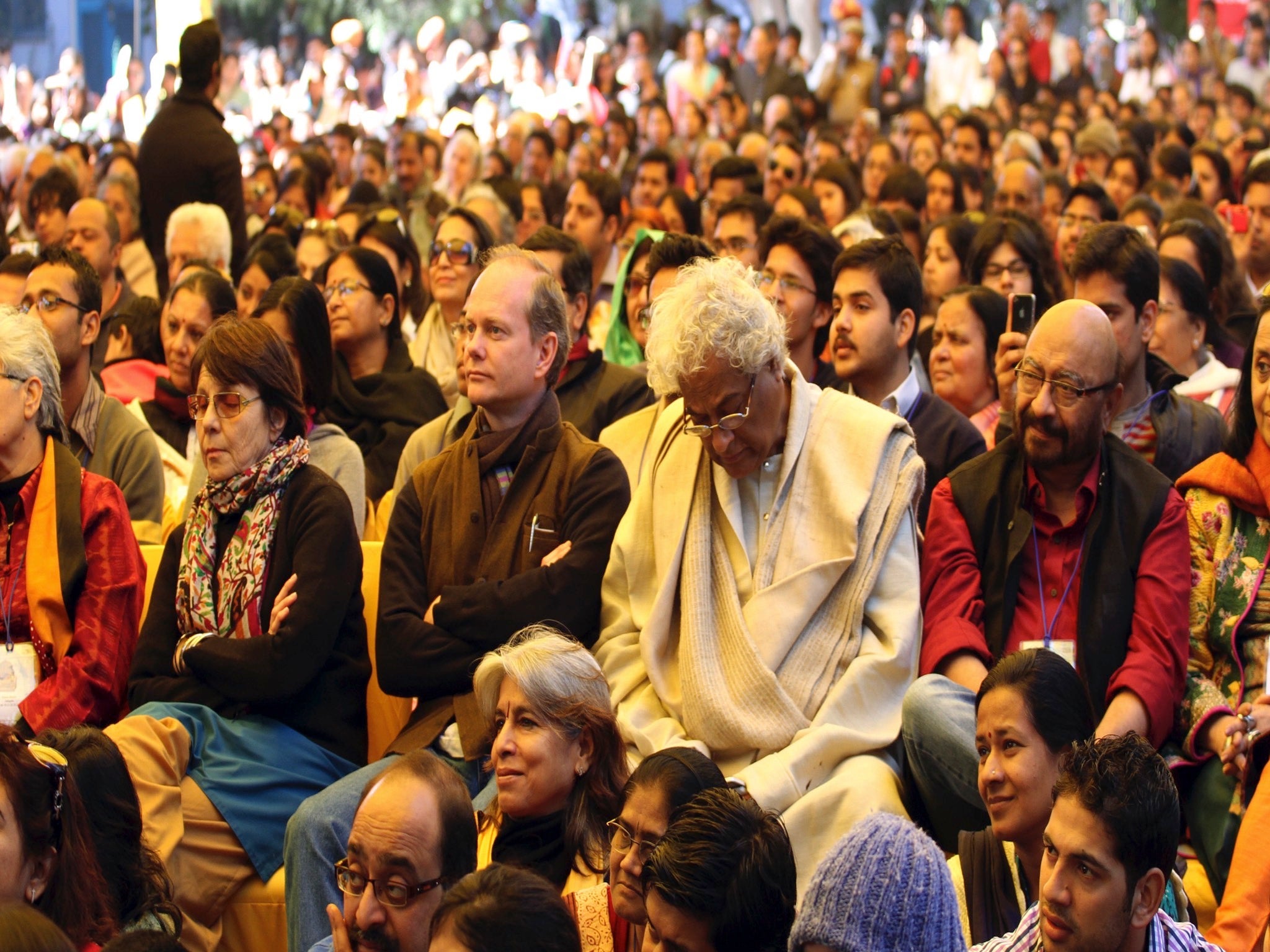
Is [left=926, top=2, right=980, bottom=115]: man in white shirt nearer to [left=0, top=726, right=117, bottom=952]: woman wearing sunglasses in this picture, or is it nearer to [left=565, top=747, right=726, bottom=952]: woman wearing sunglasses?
[left=565, top=747, right=726, bottom=952]: woman wearing sunglasses

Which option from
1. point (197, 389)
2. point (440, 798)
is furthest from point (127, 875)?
point (197, 389)

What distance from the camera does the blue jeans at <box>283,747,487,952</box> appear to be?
3.40 metres

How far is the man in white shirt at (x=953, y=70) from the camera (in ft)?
53.6

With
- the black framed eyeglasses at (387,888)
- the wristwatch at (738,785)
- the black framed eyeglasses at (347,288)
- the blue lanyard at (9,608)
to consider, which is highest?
the black framed eyeglasses at (347,288)

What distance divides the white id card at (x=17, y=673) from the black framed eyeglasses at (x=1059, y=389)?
2.33 m

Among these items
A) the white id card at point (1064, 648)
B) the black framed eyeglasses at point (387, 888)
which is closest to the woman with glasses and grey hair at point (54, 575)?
the black framed eyeglasses at point (387, 888)

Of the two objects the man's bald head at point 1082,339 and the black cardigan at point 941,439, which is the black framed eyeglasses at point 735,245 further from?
the man's bald head at point 1082,339

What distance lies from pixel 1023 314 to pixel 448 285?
2355 millimetres

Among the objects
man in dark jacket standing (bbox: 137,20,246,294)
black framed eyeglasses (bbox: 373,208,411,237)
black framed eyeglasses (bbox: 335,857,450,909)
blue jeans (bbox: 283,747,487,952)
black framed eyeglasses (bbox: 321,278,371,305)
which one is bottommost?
blue jeans (bbox: 283,747,487,952)

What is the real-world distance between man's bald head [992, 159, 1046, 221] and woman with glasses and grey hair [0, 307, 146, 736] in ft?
18.3

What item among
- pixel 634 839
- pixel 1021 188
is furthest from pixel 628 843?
pixel 1021 188

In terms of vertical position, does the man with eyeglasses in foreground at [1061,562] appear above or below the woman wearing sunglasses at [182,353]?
below

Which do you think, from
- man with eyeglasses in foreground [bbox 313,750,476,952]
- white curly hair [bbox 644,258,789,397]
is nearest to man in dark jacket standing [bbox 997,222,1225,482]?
white curly hair [bbox 644,258,789,397]

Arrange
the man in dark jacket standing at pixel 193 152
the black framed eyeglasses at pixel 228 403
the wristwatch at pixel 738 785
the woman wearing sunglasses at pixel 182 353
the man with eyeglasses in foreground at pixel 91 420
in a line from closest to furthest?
the wristwatch at pixel 738 785, the black framed eyeglasses at pixel 228 403, the man with eyeglasses in foreground at pixel 91 420, the woman wearing sunglasses at pixel 182 353, the man in dark jacket standing at pixel 193 152
